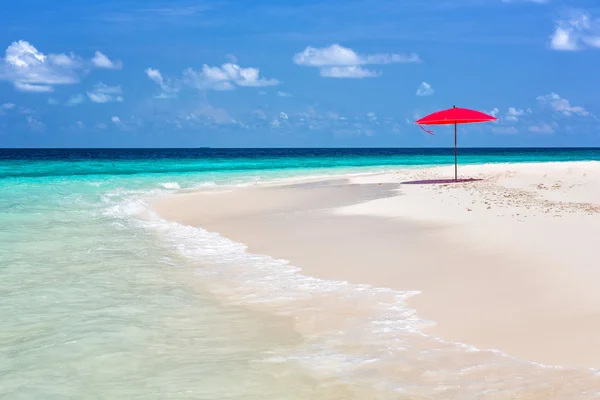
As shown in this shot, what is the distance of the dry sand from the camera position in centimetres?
527

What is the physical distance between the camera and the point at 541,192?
1576cm

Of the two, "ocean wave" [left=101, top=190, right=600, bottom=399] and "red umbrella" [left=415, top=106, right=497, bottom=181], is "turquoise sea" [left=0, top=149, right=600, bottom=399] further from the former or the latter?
"red umbrella" [left=415, top=106, right=497, bottom=181]

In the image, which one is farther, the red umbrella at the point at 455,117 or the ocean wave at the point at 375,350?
the red umbrella at the point at 455,117

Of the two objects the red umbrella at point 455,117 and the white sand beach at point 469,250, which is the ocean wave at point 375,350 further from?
the red umbrella at point 455,117

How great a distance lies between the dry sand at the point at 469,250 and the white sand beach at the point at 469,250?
0.05 ft

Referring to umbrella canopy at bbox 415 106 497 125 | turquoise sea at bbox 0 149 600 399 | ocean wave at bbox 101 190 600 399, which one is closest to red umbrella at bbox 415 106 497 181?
umbrella canopy at bbox 415 106 497 125

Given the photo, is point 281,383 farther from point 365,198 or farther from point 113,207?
point 113,207

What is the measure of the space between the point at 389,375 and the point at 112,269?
17.8ft

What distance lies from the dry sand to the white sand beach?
0.05 ft

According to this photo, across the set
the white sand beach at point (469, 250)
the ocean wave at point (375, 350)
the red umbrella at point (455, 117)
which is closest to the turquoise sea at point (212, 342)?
the ocean wave at point (375, 350)


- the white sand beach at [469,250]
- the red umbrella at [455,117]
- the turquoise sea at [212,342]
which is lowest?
the turquoise sea at [212,342]

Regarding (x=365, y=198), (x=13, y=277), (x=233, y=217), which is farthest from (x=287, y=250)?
(x=365, y=198)

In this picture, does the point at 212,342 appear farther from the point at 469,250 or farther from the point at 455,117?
the point at 455,117

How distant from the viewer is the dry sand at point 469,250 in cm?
527
